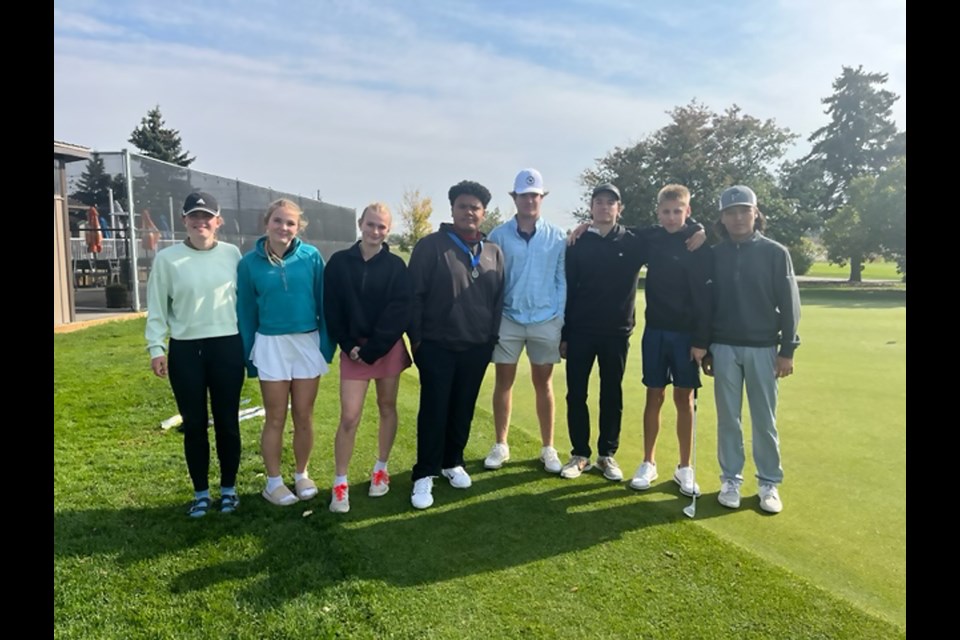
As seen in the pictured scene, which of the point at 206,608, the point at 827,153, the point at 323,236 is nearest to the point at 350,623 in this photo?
the point at 206,608

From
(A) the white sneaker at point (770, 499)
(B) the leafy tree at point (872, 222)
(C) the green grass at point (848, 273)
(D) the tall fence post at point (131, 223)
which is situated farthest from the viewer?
(C) the green grass at point (848, 273)

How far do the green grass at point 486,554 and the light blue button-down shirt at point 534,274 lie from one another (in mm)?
1233

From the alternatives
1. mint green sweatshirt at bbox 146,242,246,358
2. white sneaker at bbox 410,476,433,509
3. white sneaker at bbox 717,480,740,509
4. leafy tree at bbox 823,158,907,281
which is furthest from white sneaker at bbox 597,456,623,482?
leafy tree at bbox 823,158,907,281

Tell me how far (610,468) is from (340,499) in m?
1.97

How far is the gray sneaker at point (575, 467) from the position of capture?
4395mm

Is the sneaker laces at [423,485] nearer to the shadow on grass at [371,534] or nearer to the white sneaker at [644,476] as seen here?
the shadow on grass at [371,534]

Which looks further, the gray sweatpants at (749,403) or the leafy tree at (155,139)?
the leafy tree at (155,139)

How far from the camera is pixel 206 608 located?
278 cm

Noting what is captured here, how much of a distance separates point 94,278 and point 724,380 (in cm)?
1518

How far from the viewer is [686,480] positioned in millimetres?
4133

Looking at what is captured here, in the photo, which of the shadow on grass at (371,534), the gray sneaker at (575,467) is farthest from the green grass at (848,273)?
the shadow on grass at (371,534)

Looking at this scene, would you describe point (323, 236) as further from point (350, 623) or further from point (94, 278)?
point (350, 623)

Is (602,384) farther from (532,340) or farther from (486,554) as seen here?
(486,554)

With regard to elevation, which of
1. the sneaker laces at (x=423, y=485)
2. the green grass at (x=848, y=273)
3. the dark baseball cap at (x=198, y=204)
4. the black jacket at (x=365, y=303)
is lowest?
the sneaker laces at (x=423, y=485)
